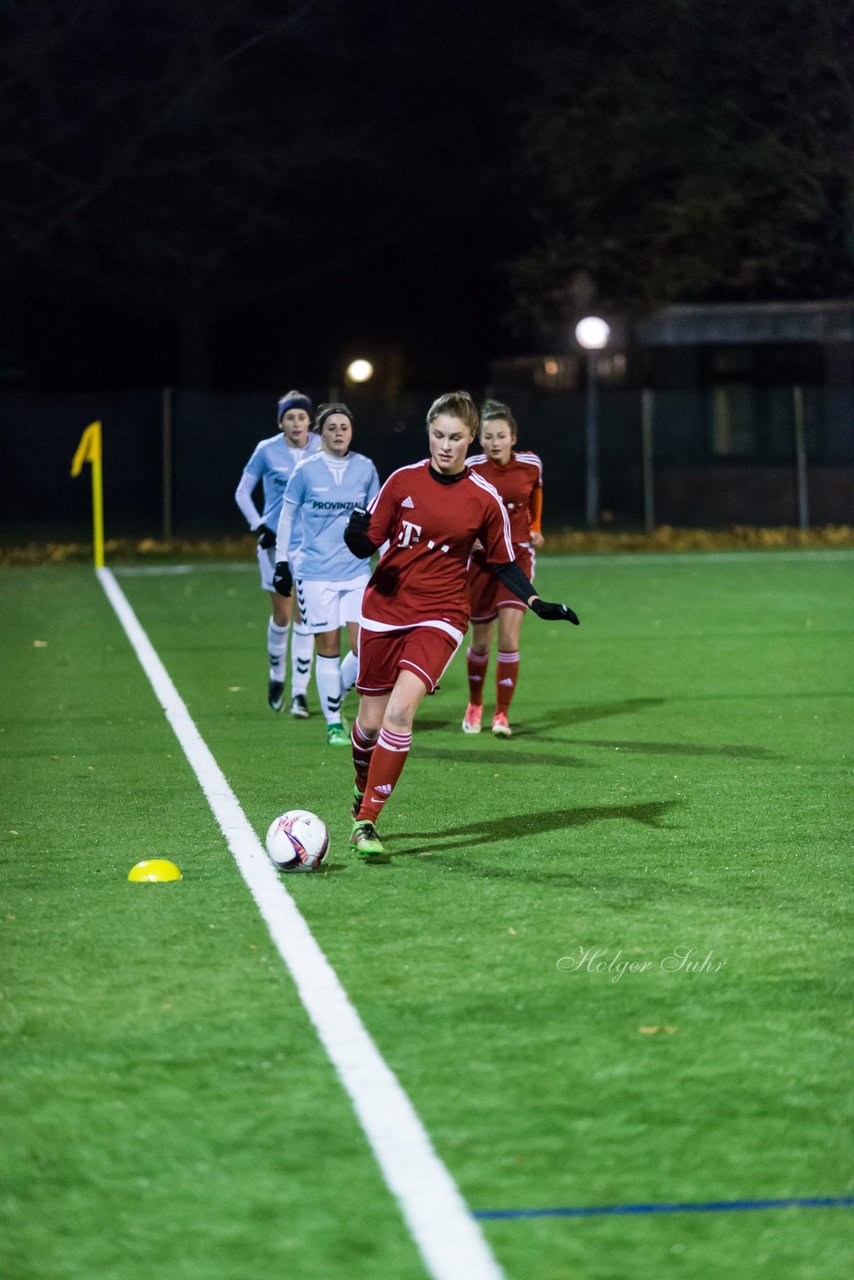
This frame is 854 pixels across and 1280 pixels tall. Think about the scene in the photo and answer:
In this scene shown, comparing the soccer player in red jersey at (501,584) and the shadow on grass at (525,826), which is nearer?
the shadow on grass at (525,826)

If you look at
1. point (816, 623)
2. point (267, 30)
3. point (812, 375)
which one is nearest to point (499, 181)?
point (267, 30)

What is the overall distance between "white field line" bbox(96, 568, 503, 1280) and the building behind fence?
25.1 meters

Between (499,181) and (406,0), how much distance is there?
4251mm

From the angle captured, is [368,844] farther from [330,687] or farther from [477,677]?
[477,677]

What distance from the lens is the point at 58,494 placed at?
33.1m

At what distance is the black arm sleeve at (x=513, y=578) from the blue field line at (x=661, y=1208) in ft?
14.0

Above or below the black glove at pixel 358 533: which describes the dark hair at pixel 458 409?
above

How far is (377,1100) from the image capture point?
4703 mm

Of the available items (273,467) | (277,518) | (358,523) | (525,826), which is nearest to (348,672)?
(277,518)

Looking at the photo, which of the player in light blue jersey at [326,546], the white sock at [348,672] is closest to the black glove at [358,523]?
the player in light blue jersey at [326,546]

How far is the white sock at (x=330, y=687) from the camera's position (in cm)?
1107

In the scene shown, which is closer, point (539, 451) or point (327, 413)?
point (327, 413)

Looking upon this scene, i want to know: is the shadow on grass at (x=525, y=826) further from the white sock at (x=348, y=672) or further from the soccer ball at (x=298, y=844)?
the white sock at (x=348, y=672)

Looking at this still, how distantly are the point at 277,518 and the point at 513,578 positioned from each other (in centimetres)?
483
